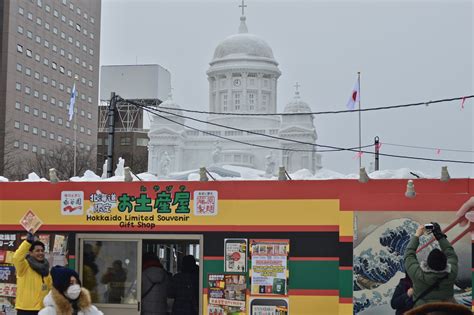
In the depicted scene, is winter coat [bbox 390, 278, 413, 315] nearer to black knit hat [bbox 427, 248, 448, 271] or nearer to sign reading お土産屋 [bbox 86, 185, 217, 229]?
black knit hat [bbox 427, 248, 448, 271]

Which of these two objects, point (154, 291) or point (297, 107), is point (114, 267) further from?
point (297, 107)

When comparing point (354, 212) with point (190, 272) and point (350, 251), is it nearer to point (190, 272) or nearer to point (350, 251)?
point (350, 251)

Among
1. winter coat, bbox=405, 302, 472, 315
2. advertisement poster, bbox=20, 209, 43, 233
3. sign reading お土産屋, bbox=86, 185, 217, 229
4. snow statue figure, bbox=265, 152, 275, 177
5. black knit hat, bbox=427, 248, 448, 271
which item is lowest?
winter coat, bbox=405, 302, 472, 315

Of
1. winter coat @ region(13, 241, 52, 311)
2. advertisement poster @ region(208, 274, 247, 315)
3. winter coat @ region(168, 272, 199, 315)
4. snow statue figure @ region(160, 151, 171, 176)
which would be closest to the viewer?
winter coat @ region(13, 241, 52, 311)

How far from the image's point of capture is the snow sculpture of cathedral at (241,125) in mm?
56438

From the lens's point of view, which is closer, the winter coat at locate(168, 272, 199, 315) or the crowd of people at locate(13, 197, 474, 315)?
the crowd of people at locate(13, 197, 474, 315)

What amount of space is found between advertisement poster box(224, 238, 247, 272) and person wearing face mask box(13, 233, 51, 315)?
2.16 meters

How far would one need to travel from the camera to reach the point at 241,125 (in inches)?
2370

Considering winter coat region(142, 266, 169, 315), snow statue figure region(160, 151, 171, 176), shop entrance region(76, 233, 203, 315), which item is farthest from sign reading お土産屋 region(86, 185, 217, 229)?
snow statue figure region(160, 151, 171, 176)

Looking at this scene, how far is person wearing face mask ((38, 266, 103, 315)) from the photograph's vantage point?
6.01 m

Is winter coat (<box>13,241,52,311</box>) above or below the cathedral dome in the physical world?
below

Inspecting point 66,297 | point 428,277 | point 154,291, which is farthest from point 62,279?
point 154,291

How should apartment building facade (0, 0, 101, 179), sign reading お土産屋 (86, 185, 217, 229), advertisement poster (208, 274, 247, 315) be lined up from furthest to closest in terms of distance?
1. apartment building facade (0, 0, 101, 179)
2. sign reading お土産屋 (86, 185, 217, 229)
3. advertisement poster (208, 274, 247, 315)

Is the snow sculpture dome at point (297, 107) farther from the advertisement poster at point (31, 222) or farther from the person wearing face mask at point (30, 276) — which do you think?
the person wearing face mask at point (30, 276)
